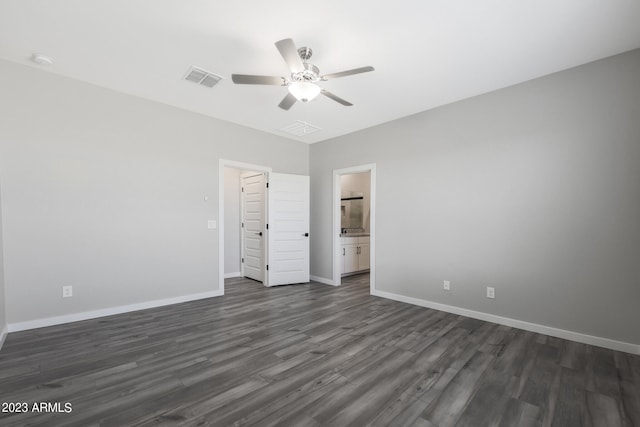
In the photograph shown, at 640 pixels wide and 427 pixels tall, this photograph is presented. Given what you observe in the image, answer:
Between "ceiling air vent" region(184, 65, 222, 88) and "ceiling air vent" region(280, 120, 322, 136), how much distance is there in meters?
1.59

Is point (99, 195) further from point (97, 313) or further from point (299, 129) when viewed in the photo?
point (299, 129)

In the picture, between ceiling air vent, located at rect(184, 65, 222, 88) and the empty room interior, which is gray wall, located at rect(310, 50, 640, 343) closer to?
the empty room interior

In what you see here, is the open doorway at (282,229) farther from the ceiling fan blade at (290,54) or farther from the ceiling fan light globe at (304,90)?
the ceiling fan blade at (290,54)

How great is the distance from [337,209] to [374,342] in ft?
9.66

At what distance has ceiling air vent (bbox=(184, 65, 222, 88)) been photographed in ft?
10.1

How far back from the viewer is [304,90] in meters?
2.54

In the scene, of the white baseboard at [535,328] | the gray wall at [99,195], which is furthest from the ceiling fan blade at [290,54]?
the white baseboard at [535,328]

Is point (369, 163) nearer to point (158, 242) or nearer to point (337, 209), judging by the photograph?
point (337, 209)

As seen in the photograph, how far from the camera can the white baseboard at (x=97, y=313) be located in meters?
3.04

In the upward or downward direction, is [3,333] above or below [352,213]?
below

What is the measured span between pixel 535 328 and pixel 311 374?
267 centimetres

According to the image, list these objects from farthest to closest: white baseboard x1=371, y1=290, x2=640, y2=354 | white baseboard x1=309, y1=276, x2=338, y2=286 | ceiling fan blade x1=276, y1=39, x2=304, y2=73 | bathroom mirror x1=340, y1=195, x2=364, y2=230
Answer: bathroom mirror x1=340, y1=195, x2=364, y2=230 → white baseboard x1=309, y1=276, x2=338, y2=286 → white baseboard x1=371, y1=290, x2=640, y2=354 → ceiling fan blade x1=276, y1=39, x2=304, y2=73

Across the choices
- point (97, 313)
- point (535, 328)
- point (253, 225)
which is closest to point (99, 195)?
point (97, 313)

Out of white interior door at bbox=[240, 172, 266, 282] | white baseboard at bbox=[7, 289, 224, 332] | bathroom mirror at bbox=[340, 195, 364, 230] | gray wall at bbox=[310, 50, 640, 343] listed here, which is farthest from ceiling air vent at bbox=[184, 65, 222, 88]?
bathroom mirror at bbox=[340, 195, 364, 230]
